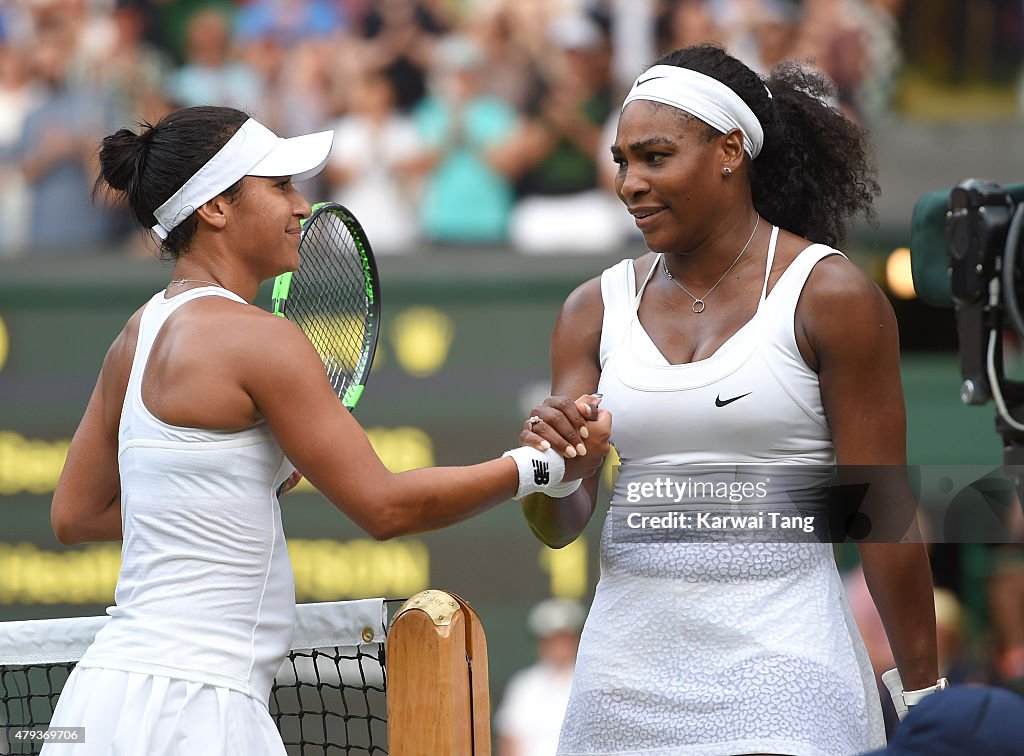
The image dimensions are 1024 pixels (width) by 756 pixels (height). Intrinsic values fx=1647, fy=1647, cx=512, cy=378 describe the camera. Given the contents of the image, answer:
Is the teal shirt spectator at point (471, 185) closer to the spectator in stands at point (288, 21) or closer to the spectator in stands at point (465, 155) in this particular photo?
the spectator in stands at point (465, 155)

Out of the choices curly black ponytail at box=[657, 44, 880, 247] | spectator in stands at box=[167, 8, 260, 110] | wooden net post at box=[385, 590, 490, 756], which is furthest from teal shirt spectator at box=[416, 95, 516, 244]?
wooden net post at box=[385, 590, 490, 756]

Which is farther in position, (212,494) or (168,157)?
(168,157)

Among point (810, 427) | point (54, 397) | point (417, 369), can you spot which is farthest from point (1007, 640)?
point (54, 397)

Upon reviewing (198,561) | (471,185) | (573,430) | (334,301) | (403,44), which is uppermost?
(403,44)

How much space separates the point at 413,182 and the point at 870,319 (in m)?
5.00

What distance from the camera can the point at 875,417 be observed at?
293cm

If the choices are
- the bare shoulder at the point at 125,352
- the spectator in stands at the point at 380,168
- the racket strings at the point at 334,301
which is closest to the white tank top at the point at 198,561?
the bare shoulder at the point at 125,352

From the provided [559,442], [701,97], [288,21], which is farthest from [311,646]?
[288,21]

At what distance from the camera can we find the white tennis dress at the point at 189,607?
2.63 meters

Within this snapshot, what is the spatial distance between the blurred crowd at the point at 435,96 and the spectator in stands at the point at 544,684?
176 cm

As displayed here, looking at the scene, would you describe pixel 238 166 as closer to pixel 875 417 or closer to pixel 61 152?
pixel 875 417

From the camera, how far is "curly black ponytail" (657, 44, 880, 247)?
3.20m

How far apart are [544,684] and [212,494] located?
4.42 meters

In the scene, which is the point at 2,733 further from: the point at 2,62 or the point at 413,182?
the point at 2,62
